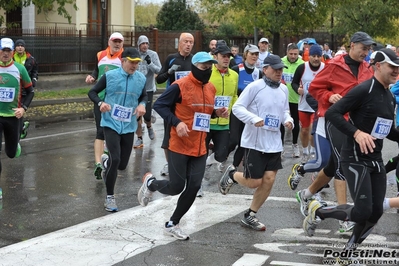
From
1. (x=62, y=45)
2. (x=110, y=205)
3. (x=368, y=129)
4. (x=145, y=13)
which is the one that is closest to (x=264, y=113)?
(x=368, y=129)

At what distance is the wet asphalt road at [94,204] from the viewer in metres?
7.26

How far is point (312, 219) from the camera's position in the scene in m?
7.36

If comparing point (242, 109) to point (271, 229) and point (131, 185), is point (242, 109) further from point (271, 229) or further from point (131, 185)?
point (131, 185)

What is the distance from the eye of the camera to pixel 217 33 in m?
42.4

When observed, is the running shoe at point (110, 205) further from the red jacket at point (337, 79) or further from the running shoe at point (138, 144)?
the running shoe at point (138, 144)

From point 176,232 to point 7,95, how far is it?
3.48 metres

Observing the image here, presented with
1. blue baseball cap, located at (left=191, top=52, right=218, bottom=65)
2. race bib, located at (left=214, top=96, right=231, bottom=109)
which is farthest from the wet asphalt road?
blue baseball cap, located at (left=191, top=52, right=218, bottom=65)

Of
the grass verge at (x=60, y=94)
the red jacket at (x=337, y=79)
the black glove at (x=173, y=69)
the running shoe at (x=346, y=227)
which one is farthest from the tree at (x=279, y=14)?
the running shoe at (x=346, y=227)

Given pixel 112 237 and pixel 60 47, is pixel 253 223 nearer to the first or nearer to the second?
pixel 112 237

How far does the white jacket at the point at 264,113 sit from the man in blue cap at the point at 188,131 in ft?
1.91

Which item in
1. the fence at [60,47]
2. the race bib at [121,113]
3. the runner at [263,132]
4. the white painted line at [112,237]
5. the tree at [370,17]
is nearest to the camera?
the white painted line at [112,237]

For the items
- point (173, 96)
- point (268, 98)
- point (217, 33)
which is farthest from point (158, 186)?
point (217, 33)

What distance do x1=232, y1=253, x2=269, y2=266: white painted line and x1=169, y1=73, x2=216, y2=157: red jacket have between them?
4.15ft

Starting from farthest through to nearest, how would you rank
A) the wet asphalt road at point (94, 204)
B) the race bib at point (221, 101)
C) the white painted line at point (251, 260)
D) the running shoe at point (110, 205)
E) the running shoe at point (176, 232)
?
the race bib at point (221, 101), the running shoe at point (110, 205), the running shoe at point (176, 232), the wet asphalt road at point (94, 204), the white painted line at point (251, 260)
